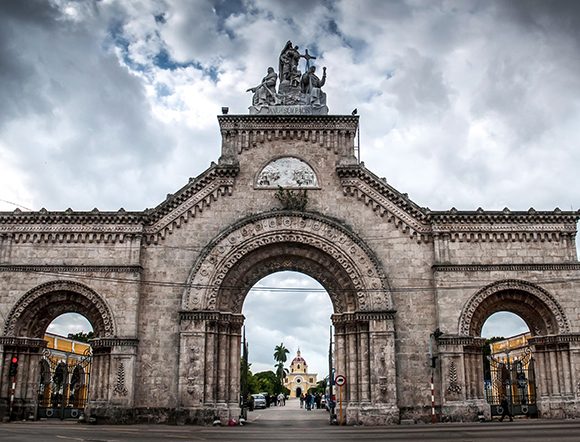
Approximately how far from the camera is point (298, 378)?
13950 centimetres

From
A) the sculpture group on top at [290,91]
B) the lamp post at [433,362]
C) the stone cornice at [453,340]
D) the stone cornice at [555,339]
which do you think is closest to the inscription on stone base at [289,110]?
the sculpture group on top at [290,91]

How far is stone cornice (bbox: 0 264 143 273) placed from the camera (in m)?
25.9

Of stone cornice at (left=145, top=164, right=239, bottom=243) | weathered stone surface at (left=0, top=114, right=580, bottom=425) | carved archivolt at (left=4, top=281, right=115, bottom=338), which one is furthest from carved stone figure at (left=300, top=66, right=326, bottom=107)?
carved archivolt at (left=4, top=281, right=115, bottom=338)

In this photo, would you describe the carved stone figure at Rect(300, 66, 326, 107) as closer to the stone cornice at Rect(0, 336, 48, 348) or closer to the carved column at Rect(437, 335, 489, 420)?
the carved column at Rect(437, 335, 489, 420)

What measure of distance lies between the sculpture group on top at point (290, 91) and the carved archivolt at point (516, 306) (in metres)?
11.2

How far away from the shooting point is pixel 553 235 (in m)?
26.4

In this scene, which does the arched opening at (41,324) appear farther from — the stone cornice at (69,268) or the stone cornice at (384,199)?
the stone cornice at (384,199)

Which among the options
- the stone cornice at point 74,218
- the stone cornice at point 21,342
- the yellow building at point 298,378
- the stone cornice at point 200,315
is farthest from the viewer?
the yellow building at point 298,378

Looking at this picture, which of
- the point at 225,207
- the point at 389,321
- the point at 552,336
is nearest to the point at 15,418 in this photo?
the point at 225,207

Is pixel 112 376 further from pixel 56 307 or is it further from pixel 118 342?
pixel 56 307

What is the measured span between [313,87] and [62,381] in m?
19.5

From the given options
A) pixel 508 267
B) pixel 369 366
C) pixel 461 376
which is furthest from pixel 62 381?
pixel 508 267

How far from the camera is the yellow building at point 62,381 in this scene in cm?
2677

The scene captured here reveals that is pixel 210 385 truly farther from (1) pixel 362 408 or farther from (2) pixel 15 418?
(2) pixel 15 418
